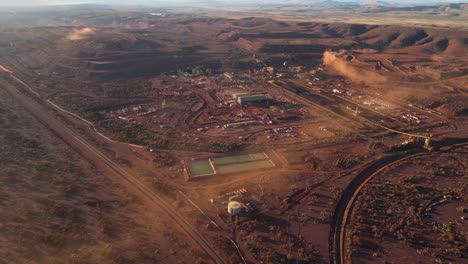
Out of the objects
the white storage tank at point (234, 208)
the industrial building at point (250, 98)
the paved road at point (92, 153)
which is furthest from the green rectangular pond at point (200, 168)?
the industrial building at point (250, 98)

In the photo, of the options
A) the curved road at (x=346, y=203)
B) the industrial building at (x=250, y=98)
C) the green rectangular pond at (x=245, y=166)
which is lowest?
the curved road at (x=346, y=203)

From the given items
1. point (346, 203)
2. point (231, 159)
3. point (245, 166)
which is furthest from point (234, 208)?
point (231, 159)

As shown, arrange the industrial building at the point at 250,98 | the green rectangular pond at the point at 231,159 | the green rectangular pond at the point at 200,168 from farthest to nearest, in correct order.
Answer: the industrial building at the point at 250,98 < the green rectangular pond at the point at 231,159 < the green rectangular pond at the point at 200,168

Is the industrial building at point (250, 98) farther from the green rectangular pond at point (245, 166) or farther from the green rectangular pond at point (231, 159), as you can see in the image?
the green rectangular pond at point (245, 166)

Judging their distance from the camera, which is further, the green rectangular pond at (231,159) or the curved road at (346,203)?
the green rectangular pond at (231,159)

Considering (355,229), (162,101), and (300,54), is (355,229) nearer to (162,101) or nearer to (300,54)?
(162,101)

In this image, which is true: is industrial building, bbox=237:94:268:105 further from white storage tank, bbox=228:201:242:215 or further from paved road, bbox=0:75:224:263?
white storage tank, bbox=228:201:242:215

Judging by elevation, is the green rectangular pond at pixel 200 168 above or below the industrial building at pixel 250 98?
below

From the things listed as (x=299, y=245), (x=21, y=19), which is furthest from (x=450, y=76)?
(x=21, y=19)
